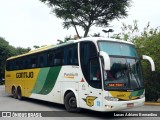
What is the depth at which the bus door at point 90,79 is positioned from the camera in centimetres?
1126

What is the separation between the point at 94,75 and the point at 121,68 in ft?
3.63

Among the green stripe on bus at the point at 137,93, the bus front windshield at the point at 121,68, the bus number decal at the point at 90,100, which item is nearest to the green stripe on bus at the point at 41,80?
the bus number decal at the point at 90,100

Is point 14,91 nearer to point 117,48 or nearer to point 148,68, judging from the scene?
point 148,68

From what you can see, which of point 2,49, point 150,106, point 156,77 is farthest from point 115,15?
point 2,49

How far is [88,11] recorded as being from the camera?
94.6ft

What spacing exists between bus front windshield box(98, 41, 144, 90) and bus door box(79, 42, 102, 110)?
409 millimetres

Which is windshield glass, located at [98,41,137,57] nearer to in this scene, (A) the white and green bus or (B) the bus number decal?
(A) the white and green bus

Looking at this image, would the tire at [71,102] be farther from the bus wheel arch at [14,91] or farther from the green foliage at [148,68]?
the bus wheel arch at [14,91]

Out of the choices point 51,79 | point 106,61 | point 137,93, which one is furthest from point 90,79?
point 51,79

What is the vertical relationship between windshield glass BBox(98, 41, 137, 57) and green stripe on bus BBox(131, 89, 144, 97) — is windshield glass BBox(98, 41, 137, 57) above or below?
above

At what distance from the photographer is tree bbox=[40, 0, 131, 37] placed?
29.0 m

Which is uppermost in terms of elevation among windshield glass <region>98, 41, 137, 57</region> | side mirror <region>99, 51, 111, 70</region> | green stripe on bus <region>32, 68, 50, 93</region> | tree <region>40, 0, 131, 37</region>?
tree <region>40, 0, 131, 37</region>

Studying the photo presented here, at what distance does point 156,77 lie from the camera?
17469 mm

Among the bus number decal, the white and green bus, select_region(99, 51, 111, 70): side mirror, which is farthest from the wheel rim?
select_region(99, 51, 111, 70): side mirror
